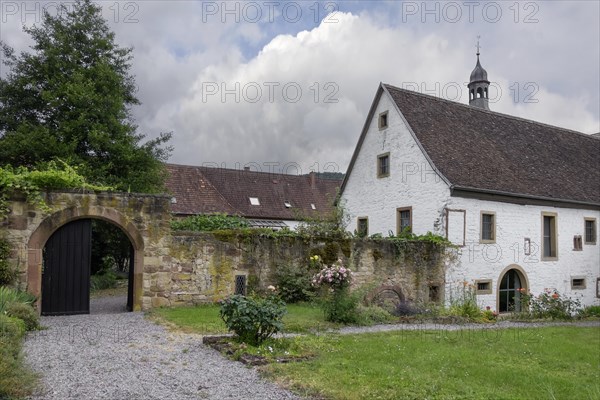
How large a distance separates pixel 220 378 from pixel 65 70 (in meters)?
20.2

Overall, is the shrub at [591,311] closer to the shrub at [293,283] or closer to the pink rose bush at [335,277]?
the shrub at [293,283]

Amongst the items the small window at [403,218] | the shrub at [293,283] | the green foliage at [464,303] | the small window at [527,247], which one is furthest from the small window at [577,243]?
the shrub at [293,283]

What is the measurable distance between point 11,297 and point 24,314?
0.81 meters

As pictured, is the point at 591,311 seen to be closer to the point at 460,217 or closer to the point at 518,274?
the point at 518,274

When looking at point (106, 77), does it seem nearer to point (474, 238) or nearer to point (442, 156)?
point (442, 156)

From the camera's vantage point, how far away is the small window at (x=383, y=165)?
21.6 m

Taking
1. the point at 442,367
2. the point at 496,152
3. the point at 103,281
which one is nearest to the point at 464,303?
the point at 496,152

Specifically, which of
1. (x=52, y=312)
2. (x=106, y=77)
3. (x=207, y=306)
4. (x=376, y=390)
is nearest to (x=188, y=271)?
(x=207, y=306)

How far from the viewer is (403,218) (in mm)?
20672

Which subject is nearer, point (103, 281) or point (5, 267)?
point (5, 267)

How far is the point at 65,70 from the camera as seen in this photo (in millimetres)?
22766

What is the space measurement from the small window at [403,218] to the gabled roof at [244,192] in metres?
10.1

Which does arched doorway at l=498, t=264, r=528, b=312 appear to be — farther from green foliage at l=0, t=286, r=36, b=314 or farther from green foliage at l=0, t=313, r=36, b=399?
green foliage at l=0, t=313, r=36, b=399

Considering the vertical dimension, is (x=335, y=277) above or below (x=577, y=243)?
below
